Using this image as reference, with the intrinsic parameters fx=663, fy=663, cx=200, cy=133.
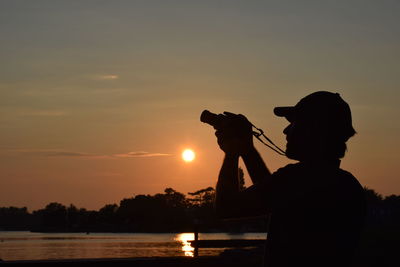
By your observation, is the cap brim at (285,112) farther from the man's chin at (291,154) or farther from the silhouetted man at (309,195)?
the man's chin at (291,154)

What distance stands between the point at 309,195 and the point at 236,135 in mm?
418

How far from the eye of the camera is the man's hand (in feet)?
8.86

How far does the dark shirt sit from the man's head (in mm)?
72

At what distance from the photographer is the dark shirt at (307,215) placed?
250 centimetres

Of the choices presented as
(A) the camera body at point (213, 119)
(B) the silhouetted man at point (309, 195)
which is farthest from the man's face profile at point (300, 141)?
(A) the camera body at point (213, 119)

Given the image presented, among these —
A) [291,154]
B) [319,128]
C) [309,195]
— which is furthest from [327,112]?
[309,195]

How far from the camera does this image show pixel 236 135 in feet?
9.01

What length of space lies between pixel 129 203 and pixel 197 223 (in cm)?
15143

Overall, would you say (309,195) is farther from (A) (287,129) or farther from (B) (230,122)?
(B) (230,122)

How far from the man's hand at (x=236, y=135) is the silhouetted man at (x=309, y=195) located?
0.03 metres

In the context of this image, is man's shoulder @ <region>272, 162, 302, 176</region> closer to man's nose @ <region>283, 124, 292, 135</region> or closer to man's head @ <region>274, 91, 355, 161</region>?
man's head @ <region>274, 91, 355, 161</region>

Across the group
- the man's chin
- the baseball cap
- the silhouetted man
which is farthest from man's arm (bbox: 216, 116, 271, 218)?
the baseball cap

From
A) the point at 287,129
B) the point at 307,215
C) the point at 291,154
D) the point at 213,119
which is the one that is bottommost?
the point at 307,215

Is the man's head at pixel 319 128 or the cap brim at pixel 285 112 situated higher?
the cap brim at pixel 285 112
